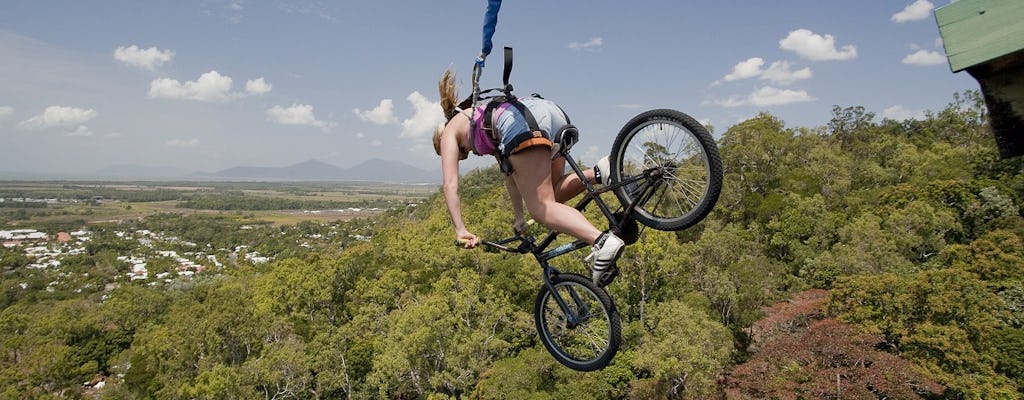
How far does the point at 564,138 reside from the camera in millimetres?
4254

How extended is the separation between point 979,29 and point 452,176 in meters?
3.32

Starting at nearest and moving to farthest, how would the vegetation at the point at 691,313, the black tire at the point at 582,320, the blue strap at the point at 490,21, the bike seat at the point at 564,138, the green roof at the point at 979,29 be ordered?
the green roof at the point at 979,29 < the blue strap at the point at 490,21 < the bike seat at the point at 564,138 < the black tire at the point at 582,320 < the vegetation at the point at 691,313

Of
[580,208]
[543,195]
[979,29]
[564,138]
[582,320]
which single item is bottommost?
[582,320]

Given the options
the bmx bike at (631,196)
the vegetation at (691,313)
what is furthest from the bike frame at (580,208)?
the vegetation at (691,313)

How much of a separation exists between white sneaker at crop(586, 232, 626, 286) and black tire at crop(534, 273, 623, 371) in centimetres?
33

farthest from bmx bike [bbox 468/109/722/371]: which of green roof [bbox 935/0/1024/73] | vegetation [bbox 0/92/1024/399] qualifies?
vegetation [bbox 0/92/1024/399]

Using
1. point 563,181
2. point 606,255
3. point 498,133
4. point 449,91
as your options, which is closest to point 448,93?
point 449,91

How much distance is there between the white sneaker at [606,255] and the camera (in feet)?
12.4

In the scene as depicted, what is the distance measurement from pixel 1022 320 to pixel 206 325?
144 feet

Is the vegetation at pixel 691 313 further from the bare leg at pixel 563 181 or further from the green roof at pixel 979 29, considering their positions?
the green roof at pixel 979 29

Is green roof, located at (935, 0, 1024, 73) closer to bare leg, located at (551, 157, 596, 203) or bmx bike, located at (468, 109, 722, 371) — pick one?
bmx bike, located at (468, 109, 722, 371)

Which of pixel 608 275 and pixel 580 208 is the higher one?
pixel 580 208

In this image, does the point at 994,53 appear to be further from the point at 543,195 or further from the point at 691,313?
the point at 691,313

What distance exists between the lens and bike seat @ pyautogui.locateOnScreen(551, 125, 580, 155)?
13.5ft
